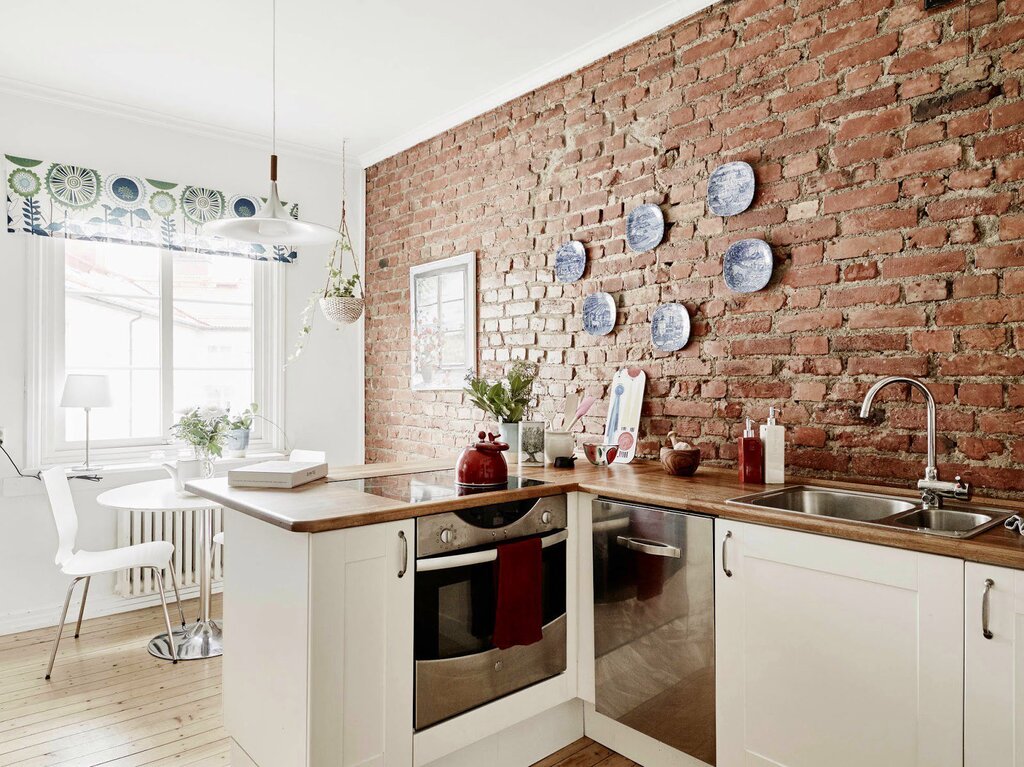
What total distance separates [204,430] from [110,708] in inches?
47.2

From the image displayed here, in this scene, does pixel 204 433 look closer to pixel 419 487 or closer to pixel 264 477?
pixel 264 477

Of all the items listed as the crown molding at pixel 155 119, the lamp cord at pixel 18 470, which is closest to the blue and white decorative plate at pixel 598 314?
the crown molding at pixel 155 119

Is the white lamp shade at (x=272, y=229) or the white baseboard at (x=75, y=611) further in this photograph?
the white baseboard at (x=75, y=611)

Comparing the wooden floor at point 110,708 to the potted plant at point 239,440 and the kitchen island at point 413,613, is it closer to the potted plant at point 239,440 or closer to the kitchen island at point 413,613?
the kitchen island at point 413,613

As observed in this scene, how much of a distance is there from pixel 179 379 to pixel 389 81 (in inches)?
84.1

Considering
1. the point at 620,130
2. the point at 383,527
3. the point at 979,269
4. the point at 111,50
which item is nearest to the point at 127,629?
the point at 383,527

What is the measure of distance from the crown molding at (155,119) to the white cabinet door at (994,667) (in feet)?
14.0

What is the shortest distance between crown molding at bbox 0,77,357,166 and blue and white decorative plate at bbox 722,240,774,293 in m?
3.02

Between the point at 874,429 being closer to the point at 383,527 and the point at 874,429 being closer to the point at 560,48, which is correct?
the point at 383,527

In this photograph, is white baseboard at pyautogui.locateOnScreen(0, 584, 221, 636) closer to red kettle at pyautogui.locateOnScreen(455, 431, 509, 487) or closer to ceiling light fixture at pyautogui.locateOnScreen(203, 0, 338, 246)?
ceiling light fixture at pyautogui.locateOnScreen(203, 0, 338, 246)

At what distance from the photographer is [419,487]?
2262mm

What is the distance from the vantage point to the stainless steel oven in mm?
1957

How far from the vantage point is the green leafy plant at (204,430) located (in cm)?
315

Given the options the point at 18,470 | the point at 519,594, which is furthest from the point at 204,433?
the point at 519,594
